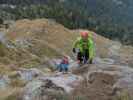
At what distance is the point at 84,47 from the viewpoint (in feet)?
65.3

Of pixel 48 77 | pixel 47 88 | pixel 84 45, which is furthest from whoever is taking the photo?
pixel 84 45

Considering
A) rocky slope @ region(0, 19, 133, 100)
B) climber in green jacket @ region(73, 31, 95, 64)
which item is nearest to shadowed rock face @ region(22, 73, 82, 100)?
rocky slope @ region(0, 19, 133, 100)

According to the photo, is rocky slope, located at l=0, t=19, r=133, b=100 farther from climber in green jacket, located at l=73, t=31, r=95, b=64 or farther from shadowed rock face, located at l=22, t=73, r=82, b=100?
climber in green jacket, located at l=73, t=31, r=95, b=64

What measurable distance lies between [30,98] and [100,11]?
7270 inches

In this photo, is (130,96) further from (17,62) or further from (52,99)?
(17,62)

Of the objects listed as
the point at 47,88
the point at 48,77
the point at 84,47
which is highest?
the point at 84,47

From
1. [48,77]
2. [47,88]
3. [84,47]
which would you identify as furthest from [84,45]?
[47,88]

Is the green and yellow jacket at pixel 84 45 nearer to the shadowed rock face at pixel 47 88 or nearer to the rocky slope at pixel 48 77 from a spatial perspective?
the rocky slope at pixel 48 77

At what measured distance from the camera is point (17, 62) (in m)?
21.7

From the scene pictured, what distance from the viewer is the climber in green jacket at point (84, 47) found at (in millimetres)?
19578

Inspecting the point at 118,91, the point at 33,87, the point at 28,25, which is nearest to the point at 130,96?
the point at 118,91

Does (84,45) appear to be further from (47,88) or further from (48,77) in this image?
(47,88)

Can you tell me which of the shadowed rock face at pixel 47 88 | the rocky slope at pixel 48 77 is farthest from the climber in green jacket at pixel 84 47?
the shadowed rock face at pixel 47 88

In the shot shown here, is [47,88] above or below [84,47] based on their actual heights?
below
